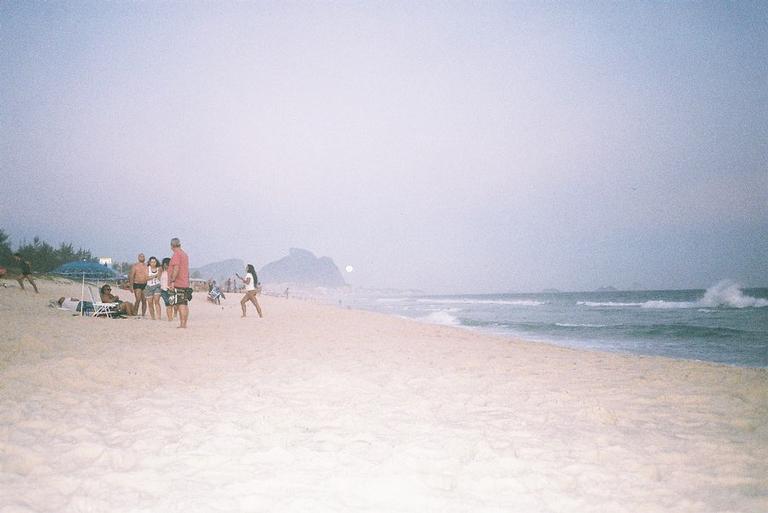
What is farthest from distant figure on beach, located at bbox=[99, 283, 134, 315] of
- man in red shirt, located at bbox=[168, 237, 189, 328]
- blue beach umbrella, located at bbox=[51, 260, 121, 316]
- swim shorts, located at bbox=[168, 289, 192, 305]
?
man in red shirt, located at bbox=[168, 237, 189, 328]

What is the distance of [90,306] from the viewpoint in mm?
12055

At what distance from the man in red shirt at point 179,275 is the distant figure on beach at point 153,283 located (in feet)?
6.14

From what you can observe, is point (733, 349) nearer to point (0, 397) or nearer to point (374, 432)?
point (374, 432)

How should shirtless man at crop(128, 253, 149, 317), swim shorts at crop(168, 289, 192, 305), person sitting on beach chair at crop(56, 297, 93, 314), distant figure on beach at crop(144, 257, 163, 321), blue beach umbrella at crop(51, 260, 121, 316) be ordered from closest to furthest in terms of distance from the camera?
swim shorts at crop(168, 289, 192, 305) < shirtless man at crop(128, 253, 149, 317) < distant figure on beach at crop(144, 257, 163, 321) < person sitting on beach chair at crop(56, 297, 93, 314) < blue beach umbrella at crop(51, 260, 121, 316)

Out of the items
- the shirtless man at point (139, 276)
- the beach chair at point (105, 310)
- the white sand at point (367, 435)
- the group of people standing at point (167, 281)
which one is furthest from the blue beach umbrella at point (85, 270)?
the white sand at point (367, 435)

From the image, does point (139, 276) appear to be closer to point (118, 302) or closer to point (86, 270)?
point (118, 302)

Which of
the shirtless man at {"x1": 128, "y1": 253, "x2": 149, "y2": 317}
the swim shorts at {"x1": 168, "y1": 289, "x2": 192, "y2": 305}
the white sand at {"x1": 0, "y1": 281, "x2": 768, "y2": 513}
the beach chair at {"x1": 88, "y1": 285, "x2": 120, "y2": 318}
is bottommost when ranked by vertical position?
the white sand at {"x1": 0, "y1": 281, "x2": 768, "y2": 513}

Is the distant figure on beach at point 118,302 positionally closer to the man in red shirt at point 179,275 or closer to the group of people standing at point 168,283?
the group of people standing at point 168,283

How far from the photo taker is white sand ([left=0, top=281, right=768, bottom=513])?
2.58m

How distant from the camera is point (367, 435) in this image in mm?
3592

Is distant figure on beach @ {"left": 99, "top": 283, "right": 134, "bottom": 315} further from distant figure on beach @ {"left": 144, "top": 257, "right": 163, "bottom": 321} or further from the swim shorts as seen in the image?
the swim shorts

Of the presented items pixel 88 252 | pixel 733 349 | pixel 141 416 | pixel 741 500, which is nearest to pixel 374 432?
pixel 141 416

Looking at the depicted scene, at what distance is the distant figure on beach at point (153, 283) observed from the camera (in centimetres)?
1173

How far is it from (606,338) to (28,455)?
1732 centimetres
